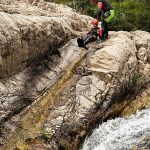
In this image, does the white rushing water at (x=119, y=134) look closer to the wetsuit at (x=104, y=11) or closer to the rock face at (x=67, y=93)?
the rock face at (x=67, y=93)

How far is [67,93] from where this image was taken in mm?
22172

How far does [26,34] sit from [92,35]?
18.4 feet

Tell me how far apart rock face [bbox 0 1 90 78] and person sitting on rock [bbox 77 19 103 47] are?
111cm

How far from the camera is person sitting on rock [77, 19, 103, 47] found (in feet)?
85.5

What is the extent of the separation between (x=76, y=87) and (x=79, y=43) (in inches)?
185

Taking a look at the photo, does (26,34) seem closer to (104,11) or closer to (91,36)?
(91,36)

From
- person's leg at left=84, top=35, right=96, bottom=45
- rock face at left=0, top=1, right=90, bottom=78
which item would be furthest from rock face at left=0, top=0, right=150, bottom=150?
person's leg at left=84, top=35, right=96, bottom=45

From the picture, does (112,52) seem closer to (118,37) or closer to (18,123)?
(118,37)

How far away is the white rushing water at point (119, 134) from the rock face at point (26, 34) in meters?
5.65

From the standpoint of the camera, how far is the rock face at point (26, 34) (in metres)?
21.1

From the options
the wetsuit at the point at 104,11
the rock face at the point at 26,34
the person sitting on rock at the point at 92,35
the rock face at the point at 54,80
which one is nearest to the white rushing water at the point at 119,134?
the rock face at the point at 54,80

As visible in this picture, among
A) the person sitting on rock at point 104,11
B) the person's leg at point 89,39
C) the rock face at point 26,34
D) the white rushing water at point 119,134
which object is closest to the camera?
the white rushing water at point 119,134

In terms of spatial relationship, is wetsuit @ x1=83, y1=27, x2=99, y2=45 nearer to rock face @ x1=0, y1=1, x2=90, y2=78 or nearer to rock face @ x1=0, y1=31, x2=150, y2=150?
rock face @ x1=0, y1=31, x2=150, y2=150

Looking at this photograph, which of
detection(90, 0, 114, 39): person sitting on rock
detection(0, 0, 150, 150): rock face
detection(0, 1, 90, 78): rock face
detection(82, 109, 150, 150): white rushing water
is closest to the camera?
detection(82, 109, 150, 150): white rushing water
